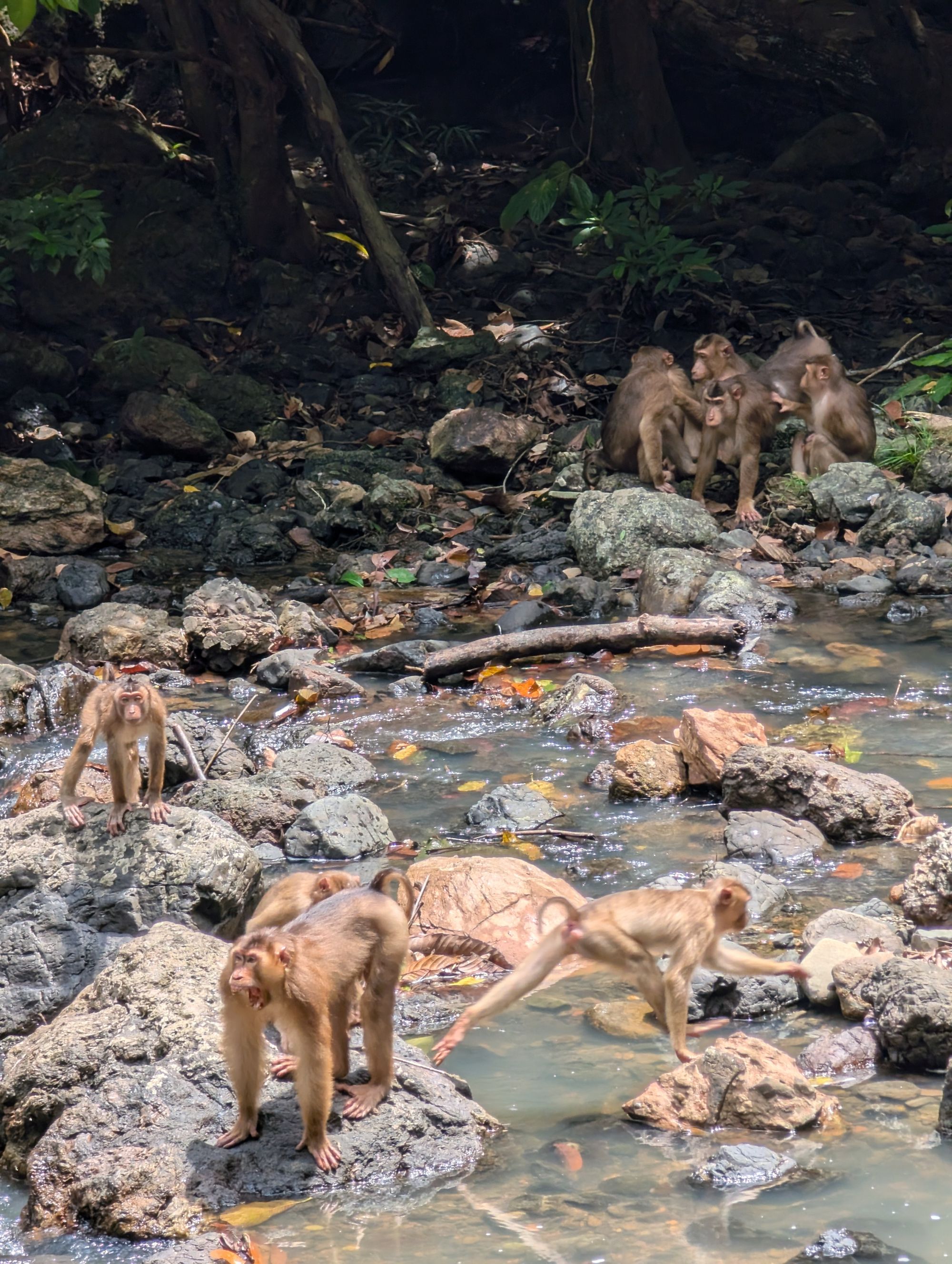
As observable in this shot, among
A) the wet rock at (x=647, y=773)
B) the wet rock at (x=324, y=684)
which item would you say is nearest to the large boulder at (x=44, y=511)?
the wet rock at (x=324, y=684)

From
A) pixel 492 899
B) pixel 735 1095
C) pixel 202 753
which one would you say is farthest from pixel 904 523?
pixel 735 1095

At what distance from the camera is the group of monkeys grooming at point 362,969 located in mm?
4367

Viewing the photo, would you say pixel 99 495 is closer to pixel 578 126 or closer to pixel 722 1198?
pixel 578 126

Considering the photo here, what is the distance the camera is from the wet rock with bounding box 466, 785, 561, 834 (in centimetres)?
786

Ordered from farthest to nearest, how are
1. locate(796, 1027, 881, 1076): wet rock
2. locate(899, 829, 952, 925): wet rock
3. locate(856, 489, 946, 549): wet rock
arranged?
locate(856, 489, 946, 549): wet rock, locate(899, 829, 952, 925): wet rock, locate(796, 1027, 881, 1076): wet rock

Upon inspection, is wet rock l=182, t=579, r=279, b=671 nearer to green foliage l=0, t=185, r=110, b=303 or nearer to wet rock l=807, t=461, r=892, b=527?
wet rock l=807, t=461, r=892, b=527

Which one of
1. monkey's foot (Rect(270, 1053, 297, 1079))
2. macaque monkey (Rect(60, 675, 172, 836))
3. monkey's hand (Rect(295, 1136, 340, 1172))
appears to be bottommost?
monkey's hand (Rect(295, 1136, 340, 1172))

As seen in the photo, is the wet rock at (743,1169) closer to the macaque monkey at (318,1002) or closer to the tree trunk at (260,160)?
the macaque monkey at (318,1002)

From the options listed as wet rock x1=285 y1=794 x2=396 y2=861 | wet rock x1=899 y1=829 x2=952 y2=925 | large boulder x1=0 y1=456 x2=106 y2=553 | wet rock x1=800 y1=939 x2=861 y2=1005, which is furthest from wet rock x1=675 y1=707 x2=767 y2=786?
large boulder x1=0 y1=456 x2=106 y2=553

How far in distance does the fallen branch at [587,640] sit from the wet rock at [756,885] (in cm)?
359

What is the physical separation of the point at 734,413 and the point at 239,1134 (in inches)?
399

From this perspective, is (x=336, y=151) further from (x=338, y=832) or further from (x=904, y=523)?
(x=338, y=832)

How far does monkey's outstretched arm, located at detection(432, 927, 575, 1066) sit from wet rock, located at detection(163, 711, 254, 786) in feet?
11.9

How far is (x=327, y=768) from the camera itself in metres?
8.60
